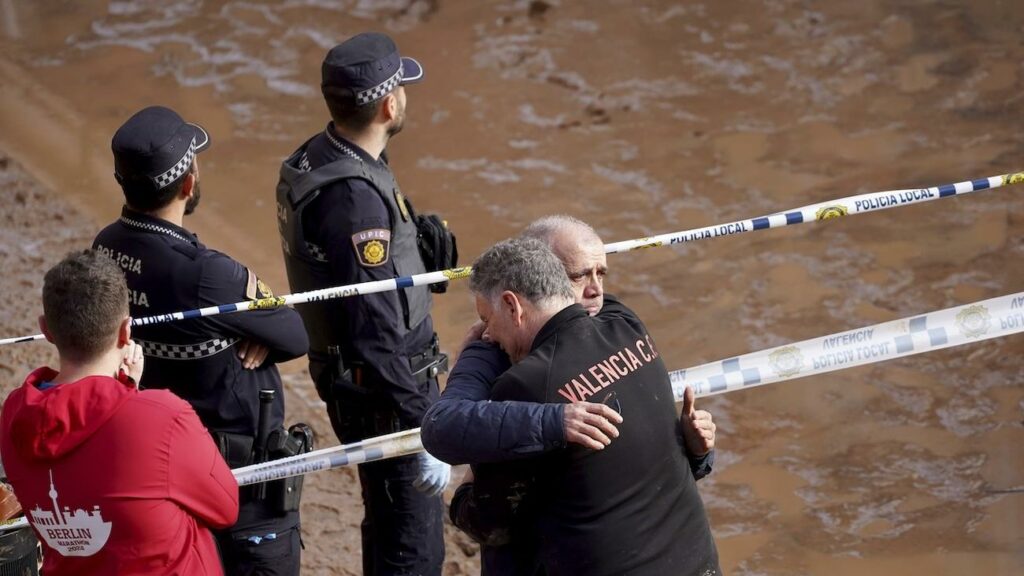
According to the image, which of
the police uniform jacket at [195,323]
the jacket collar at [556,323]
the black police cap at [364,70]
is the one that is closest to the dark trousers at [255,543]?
the police uniform jacket at [195,323]

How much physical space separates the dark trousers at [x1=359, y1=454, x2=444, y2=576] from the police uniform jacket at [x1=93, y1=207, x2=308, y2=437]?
592 millimetres

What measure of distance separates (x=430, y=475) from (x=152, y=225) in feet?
3.84

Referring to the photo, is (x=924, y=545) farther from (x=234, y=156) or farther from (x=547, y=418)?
(x=234, y=156)

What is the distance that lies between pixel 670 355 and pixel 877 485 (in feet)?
4.28

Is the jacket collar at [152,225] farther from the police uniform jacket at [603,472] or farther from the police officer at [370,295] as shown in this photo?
the police uniform jacket at [603,472]

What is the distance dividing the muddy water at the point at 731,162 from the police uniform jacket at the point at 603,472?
2652mm

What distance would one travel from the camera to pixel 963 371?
611 centimetres

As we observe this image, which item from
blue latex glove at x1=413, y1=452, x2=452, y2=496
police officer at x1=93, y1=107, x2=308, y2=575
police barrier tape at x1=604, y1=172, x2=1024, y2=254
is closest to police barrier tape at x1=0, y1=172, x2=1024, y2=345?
police barrier tape at x1=604, y1=172, x2=1024, y2=254

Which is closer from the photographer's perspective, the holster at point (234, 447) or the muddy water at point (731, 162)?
the holster at point (234, 447)

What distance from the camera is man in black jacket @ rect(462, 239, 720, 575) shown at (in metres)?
2.55

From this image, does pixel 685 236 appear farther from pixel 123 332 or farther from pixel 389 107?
pixel 123 332

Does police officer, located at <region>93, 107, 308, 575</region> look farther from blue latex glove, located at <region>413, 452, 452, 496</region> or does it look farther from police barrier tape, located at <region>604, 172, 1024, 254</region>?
police barrier tape, located at <region>604, 172, 1024, 254</region>

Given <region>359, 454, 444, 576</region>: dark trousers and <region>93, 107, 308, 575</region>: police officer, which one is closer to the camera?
<region>93, 107, 308, 575</region>: police officer

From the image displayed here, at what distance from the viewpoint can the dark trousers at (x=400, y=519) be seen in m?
3.97
